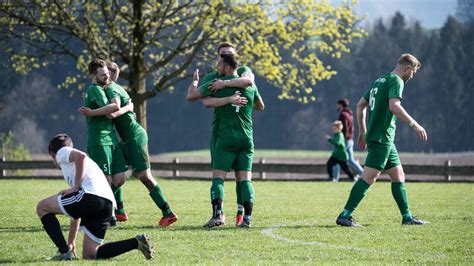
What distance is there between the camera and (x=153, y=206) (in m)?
16.2

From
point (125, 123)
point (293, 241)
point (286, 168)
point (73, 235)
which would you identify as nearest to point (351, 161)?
point (286, 168)

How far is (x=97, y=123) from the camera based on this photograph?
12.3 meters

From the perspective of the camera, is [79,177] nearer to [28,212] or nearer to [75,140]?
[28,212]

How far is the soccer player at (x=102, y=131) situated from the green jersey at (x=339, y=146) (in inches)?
542

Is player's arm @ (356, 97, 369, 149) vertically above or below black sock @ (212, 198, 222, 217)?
above

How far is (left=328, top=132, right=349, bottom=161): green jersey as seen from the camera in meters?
25.9

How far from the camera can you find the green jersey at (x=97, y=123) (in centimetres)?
1213

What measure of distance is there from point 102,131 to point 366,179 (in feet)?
11.1

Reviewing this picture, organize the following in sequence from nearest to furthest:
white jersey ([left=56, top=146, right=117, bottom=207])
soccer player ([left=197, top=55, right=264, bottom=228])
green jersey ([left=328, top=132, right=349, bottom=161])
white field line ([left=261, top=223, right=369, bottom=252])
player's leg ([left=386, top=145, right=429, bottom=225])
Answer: white jersey ([left=56, top=146, right=117, bottom=207]) → white field line ([left=261, top=223, right=369, bottom=252]) → soccer player ([left=197, top=55, right=264, bottom=228]) → player's leg ([left=386, top=145, right=429, bottom=225]) → green jersey ([left=328, top=132, right=349, bottom=161])

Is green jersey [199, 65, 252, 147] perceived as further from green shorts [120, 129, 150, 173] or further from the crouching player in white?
the crouching player in white

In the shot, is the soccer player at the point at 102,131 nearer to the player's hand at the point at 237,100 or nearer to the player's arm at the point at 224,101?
the player's arm at the point at 224,101

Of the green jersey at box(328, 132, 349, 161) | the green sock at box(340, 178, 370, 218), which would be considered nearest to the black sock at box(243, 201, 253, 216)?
the green sock at box(340, 178, 370, 218)

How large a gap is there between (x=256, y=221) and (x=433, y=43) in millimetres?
93710

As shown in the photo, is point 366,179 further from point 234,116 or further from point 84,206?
point 84,206
